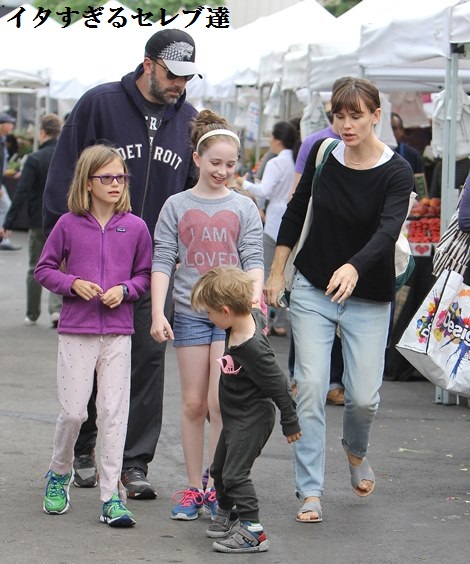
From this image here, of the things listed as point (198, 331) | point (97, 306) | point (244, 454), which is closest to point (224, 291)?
point (198, 331)

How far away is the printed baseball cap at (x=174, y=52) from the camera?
19.9ft

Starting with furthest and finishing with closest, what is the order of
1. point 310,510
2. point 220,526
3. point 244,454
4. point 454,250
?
point 454,250 → point 310,510 → point 220,526 → point 244,454

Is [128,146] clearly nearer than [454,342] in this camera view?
Yes

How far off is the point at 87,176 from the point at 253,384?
123 cm

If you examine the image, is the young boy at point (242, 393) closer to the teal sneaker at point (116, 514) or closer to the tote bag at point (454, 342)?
the teal sneaker at point (116, 514)

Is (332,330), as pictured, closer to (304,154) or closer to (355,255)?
(355,255)

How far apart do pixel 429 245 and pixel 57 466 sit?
17.9ft

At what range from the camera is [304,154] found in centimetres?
993

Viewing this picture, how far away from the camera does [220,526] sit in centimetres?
552

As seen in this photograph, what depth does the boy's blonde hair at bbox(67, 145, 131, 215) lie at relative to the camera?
5.77 meters

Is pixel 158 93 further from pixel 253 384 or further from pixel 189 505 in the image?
pixel 189 505

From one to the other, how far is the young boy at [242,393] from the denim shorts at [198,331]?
33 centimetres

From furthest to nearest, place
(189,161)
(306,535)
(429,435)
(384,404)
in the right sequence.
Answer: (384,404)
(429,435)
(189,161)
(306,535)

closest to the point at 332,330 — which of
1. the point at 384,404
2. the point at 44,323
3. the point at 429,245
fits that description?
the point at 384,404
